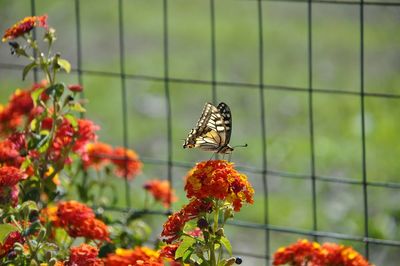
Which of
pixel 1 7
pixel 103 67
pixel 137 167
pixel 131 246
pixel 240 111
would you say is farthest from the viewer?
pixel 1 7

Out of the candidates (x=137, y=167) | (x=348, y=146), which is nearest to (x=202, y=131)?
(x=137, y=167)

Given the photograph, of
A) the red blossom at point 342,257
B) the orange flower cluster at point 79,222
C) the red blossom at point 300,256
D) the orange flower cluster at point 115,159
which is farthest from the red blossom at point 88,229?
the orange flower cluster at point 115,159

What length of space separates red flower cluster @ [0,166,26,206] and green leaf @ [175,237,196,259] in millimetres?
539

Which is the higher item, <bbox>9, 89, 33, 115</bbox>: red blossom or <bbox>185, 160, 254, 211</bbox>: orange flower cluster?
<bbox>9, 89, 33, 115</bbox>: red blossom

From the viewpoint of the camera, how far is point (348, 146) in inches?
232

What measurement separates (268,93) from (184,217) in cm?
432

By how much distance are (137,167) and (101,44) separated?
393 cm

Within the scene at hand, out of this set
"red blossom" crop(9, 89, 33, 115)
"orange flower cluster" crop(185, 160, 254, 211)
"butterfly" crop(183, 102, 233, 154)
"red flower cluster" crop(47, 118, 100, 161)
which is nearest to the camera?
"orange flower cluster" crop(185, 160, 254, 211)

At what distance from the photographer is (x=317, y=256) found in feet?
9.41

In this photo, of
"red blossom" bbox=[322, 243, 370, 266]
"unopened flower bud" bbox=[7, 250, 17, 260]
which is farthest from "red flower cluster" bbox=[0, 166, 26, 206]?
"red blossom" bbox=[322, 243, 370, 266]

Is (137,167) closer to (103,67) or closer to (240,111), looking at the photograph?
(240,111)

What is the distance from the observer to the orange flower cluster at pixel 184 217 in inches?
96.8

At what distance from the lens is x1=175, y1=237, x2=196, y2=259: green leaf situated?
8.04 feet

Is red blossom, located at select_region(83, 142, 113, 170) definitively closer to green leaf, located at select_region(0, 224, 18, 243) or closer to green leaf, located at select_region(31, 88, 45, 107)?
green leaf, located at select_region(31, 88, 45, 107)
